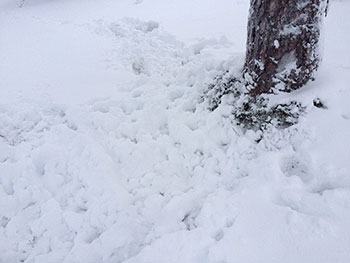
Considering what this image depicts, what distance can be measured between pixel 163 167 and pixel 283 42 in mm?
1709

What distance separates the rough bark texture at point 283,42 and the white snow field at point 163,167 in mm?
186

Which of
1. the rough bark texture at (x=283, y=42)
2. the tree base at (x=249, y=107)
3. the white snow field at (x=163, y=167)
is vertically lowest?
the white snow field at (x=163, y=167)

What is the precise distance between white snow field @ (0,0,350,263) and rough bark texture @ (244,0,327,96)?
186 mm

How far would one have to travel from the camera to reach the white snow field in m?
2.35

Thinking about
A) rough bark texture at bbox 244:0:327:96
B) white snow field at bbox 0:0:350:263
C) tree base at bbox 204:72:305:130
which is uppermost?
rough bark texture at bbox 244:0:327:96

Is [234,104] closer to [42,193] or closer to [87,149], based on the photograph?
[87,149]

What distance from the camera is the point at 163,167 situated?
3299 millimetres

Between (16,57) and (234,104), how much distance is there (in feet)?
13.5

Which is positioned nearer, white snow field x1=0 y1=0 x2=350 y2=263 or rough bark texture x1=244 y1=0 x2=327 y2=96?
white snow field x1=0 y1=0 x2=350 y2=263

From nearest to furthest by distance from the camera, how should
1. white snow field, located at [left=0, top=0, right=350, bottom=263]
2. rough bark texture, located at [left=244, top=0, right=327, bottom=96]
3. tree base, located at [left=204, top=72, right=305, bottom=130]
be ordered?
white snow field, located at [left=0, top=0, right=350, bottom=263] → rough bark texture, located at [left=244, top=0, right=327, bottom=96] → tree base, located at [left=204, top=72, right=305, bottom=130]

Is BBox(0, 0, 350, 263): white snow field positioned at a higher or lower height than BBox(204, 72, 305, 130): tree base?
lower

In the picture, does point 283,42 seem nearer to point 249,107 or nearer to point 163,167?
point 249,107

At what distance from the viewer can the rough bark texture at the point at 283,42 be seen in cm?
278

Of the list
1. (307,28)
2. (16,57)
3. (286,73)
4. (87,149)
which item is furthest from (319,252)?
(16,57)
